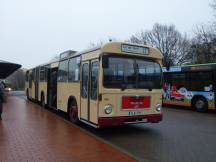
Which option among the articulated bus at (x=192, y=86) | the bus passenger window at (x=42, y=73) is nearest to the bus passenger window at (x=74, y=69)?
the bus passenger window at (x=42, y=73)

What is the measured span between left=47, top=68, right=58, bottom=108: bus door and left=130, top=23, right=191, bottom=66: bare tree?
1302 inches

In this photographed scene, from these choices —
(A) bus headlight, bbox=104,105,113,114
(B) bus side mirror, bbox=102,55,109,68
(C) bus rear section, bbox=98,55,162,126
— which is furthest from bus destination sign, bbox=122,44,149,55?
(A) bus headlight, bbox=104,105,113,114

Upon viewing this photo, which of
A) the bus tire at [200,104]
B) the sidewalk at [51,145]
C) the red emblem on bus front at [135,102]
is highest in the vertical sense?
the red emblem on bus front at [135,102]

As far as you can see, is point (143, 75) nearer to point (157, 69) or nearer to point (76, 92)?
point (157, 69)

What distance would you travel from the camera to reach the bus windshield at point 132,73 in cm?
930

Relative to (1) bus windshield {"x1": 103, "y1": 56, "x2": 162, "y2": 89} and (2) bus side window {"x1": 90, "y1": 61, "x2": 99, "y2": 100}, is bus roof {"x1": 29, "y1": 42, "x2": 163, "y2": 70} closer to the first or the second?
(1) bus windshield {"x1": 103, "y1": 56, "x2": 162, "y2": 89}

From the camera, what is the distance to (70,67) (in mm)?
12531

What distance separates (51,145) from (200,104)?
1154 cm

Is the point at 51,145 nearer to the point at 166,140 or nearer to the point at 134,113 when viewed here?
the point at 134,113

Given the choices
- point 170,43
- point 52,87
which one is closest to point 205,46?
point 170,43

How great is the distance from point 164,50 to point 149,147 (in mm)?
42731

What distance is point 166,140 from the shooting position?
29.9 feet

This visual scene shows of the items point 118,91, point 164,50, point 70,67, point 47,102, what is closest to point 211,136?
point 118,91

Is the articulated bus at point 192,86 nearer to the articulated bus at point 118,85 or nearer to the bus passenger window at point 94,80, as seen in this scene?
the articulated bus at point 118,85
